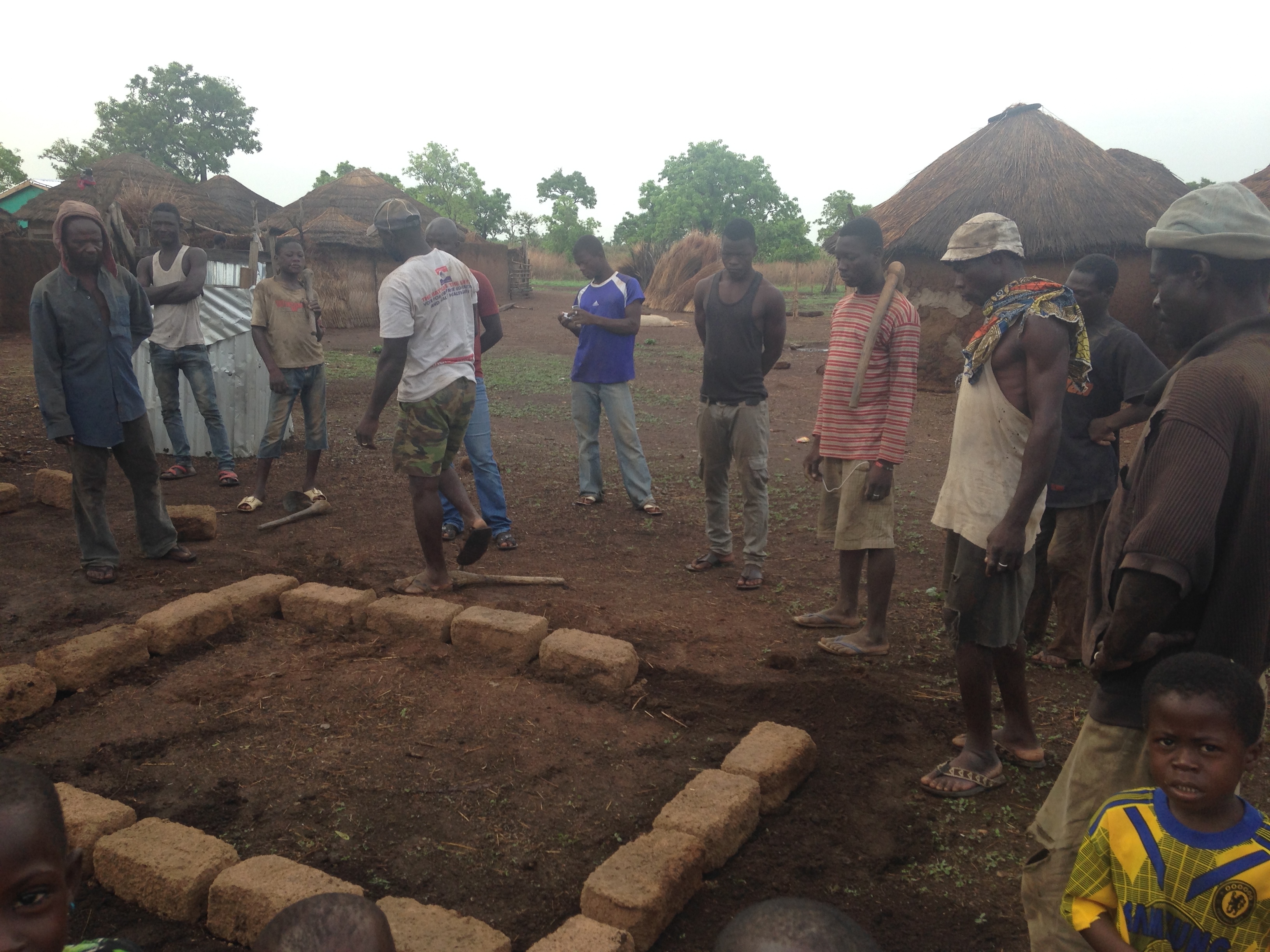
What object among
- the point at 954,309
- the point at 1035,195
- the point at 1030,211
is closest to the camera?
the point at 1030,211

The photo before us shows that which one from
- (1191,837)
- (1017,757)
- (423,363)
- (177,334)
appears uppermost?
(177,334)

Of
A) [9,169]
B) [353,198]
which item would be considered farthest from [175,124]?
[353,198]

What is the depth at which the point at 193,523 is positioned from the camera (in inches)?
229

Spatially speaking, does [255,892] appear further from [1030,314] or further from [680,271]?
[680,271]

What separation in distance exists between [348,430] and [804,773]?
7011 millimetres

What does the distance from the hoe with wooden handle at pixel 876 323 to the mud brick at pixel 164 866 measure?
3.09 m

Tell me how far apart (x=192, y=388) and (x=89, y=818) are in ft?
17.0

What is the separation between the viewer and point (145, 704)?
3.74 metres

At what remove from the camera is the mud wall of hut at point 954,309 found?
36.1 feet

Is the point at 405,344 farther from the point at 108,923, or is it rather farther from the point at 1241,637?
the point at 1241,637

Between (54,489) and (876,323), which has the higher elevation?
(876,323)

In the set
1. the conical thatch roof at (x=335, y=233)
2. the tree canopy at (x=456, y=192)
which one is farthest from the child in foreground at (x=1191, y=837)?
the tree canopy at (x=456, y=192)

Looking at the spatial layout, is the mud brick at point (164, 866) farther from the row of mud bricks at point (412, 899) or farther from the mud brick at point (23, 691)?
the mud brick at point (23, 691)

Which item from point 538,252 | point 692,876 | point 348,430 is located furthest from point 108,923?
point 538,252
